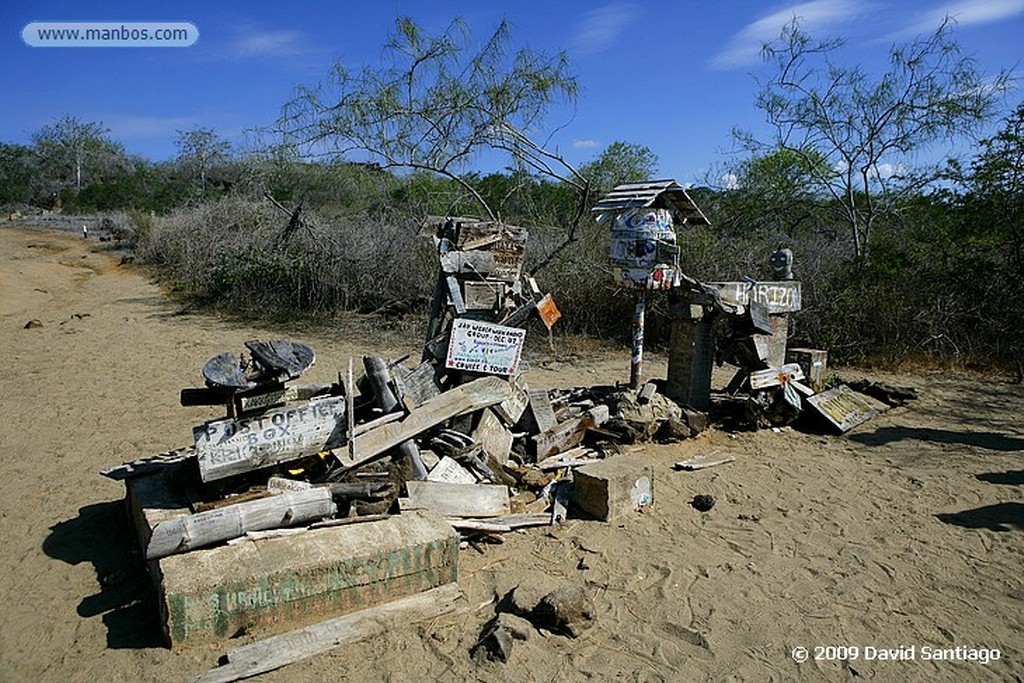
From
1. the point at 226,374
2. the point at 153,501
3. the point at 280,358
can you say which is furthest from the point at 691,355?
the point at 153,501

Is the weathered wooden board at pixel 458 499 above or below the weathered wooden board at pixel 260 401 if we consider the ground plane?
below

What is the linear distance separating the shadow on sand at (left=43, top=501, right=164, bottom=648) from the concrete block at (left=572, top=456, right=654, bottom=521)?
324cm

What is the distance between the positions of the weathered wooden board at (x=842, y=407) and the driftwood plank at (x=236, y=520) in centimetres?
618

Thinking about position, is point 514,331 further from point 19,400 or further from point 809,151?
point 809,151

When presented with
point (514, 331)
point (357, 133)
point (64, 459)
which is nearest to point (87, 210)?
point (357, 133)

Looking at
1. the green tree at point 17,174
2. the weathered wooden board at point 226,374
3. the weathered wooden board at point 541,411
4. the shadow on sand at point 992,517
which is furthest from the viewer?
the green tree at point 17,174

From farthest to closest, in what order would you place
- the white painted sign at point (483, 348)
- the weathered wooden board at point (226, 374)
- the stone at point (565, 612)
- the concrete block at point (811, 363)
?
the concrete block at point (811, 363), the white painted sign at point (483, 348), the weathered wooden board at point (226, 374), the stone at point (565, 612)

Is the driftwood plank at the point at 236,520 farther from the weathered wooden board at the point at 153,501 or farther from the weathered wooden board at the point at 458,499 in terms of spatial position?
the weathered wooden board at the point at 458,499

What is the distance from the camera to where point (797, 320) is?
12.9 metres

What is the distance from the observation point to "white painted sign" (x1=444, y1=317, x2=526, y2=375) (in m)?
6.24

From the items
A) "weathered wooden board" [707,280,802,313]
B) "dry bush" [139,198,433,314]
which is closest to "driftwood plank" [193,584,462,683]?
"weathered wooden board" [707,280,802,313]

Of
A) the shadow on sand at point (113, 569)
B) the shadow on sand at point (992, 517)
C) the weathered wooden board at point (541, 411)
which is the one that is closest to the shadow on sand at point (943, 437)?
the shadow on sand at point (992, 517)

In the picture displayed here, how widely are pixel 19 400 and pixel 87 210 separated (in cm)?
3477

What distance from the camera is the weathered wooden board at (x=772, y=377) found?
838 centimetres
